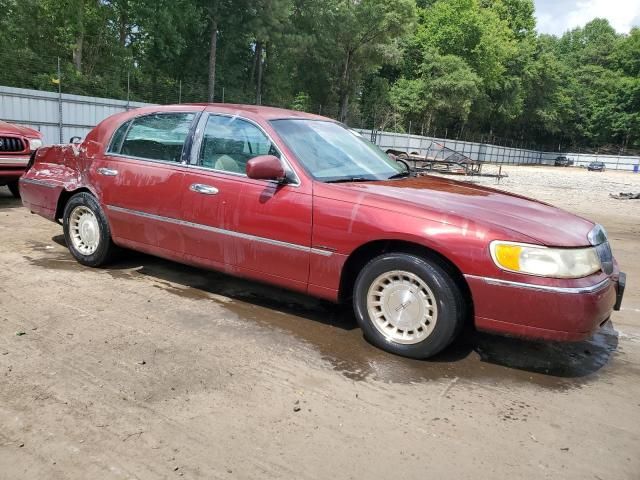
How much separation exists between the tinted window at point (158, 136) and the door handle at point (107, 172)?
0.64 ft

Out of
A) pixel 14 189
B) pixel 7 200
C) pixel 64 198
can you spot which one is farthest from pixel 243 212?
pixel 14 189

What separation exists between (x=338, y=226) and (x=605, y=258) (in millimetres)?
1792

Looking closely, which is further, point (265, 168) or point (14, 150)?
point (14, 150)

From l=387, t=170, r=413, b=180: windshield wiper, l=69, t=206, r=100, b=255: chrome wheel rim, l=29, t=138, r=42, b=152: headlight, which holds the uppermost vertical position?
l=387, t=170, r=413, b=180: windshield wiper

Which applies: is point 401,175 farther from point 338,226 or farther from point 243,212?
point 243,212

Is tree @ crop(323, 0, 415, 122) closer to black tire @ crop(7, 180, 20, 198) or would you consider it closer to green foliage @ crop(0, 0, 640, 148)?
green foliage @ crop(0, 0, 640, 148)

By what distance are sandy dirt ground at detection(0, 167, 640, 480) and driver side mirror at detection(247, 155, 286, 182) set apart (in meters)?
1.13

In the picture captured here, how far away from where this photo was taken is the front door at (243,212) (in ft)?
12.7

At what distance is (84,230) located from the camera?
206 inches

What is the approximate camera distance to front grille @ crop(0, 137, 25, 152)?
26.3 feet

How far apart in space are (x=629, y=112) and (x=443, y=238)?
275ft

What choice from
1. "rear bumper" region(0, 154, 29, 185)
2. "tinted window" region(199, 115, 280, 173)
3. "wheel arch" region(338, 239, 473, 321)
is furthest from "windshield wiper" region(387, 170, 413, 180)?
"rear bumper" region(0, 154, 29, 185)

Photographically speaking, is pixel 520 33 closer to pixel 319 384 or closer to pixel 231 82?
pixel 231 82

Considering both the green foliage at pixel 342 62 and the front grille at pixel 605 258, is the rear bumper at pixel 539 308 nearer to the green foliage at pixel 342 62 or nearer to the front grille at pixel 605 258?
the front grille at pixel 605 258
